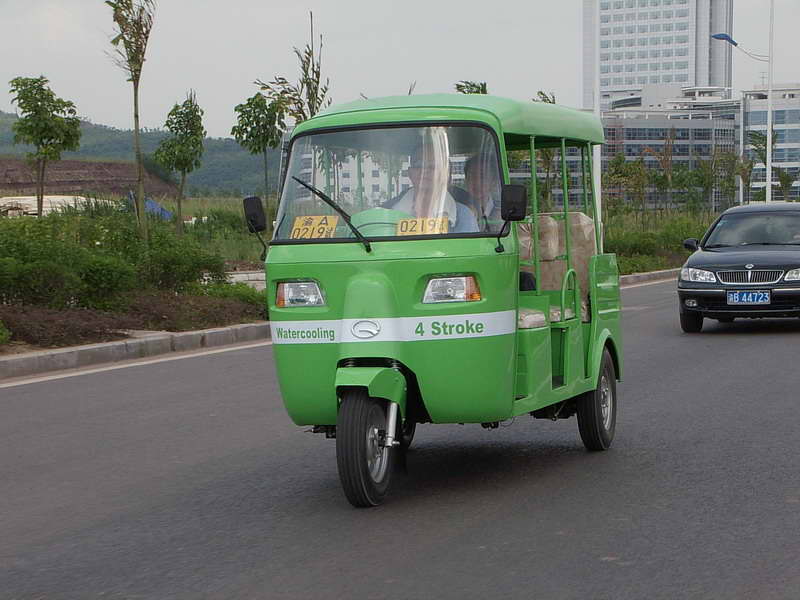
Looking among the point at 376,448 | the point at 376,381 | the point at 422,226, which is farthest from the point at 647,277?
the point at 376,381

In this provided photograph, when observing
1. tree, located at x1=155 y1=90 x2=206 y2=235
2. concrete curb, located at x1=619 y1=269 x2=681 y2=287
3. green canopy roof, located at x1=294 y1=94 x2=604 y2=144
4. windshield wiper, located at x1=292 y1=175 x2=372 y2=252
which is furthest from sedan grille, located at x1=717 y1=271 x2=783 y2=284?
tree, located at x1=155 y1=90 x2=206 y2=235

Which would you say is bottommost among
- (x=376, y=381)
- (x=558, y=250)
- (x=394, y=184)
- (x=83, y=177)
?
(x=376, y=381)

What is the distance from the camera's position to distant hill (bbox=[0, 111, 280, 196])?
10806 cm

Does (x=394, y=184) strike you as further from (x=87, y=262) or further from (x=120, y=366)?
(x=87, y=262)

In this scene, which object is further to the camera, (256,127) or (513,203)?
(256,127)

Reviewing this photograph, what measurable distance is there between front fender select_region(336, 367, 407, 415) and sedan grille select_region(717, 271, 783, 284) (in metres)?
11.0

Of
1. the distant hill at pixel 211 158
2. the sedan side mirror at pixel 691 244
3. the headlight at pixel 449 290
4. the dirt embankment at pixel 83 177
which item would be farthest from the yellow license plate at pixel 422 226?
the dirt embankment at pixel 83 177

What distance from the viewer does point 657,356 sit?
14359 mm

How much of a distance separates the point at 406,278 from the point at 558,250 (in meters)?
1.80

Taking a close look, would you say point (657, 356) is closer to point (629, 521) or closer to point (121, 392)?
point (121, 392)

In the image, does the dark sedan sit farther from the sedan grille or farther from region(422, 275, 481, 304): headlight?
region(422, 275, 481, 304): headlight

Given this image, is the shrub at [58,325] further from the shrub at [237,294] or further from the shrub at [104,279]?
the shrub at [237,294]

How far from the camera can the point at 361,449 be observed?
6.36 m

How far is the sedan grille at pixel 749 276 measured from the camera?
16.5 meters
